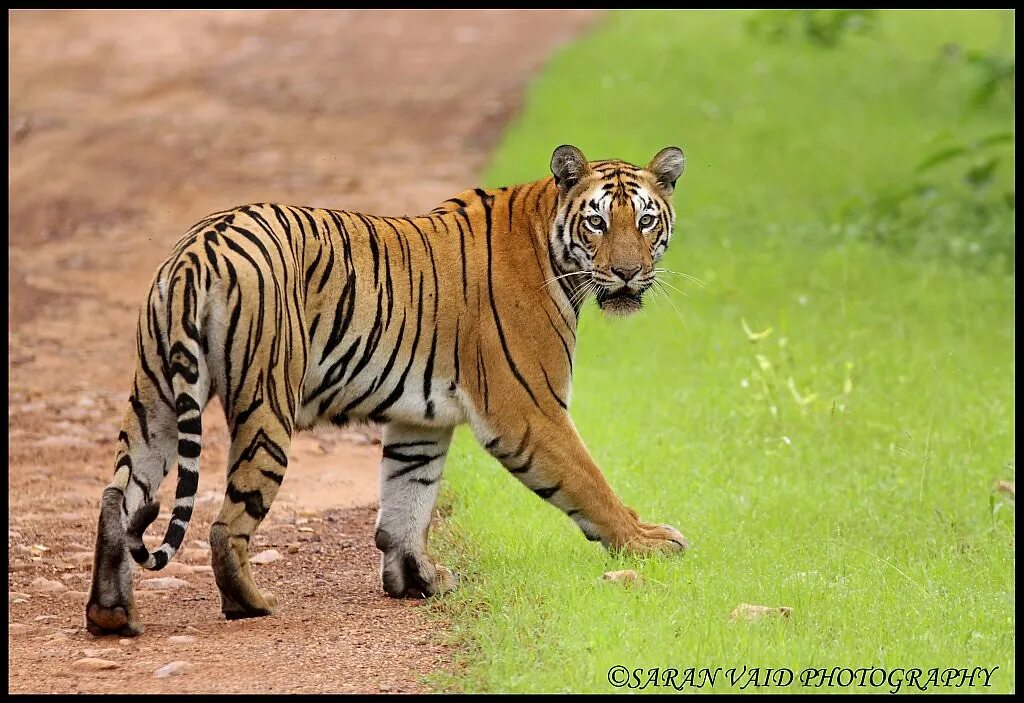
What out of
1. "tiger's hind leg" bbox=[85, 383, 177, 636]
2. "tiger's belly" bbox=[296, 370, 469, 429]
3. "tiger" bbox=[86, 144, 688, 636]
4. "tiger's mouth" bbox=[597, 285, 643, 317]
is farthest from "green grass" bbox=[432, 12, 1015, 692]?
"tiger's hind leg" bbox=[85, 383, 177, 636]

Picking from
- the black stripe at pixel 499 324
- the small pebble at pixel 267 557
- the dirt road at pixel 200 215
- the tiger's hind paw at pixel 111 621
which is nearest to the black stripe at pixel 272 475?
the dirt road at pixel 200 215

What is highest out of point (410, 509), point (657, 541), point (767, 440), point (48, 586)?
point (767, 440)

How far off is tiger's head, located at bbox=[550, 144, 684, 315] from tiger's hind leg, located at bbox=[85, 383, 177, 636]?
1694mm

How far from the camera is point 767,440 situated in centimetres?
795

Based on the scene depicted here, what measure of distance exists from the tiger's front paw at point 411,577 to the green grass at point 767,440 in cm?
14

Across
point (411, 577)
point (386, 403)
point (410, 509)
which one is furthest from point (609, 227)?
point (411, 577)

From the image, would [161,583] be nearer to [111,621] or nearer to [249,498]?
[111,621]

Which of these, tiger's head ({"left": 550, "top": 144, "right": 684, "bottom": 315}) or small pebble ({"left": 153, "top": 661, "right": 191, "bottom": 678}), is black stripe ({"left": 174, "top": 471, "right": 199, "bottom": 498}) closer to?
small pebble ({"left": 153, "top": 661, "right": 191, "bottom": 678})

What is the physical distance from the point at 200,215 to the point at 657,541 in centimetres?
764

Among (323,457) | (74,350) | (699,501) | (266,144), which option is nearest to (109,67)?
(266,144)

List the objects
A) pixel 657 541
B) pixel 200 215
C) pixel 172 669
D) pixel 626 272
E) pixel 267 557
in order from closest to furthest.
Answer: pixel 172 669 → pixel 626 272 → pixel 657 541 → pixel 267 557 → pixel 200 215

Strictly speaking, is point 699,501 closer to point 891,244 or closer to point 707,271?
point 707,271

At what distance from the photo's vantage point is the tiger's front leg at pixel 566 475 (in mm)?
5906

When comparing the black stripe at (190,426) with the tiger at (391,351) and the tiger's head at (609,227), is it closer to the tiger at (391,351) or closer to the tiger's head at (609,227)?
the tiger at (391,351)
